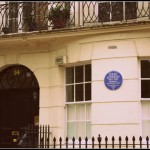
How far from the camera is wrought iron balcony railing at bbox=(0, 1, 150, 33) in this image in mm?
11508

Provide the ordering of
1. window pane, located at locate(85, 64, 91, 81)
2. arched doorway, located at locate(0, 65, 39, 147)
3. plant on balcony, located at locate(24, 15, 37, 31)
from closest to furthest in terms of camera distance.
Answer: window pane, located at locate(85, 64, 91, 81) → plant on balcony, located at locate(24, 15, 37, 31) → arched doorway, located at locate(0, 65, 39, 147)

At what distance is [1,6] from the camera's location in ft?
42.6

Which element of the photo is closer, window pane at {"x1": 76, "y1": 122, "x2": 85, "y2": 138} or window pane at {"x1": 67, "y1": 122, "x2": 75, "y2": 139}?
window pane at {"x1": 76, "y1": 122, "x2": 85, "y2": 138}

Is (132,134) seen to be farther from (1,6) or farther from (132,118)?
(1,6)

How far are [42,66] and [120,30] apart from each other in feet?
8.53

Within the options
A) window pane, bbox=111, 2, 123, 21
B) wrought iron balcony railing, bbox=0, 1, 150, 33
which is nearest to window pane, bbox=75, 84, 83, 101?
wrought iron balcony railing, bbox=0, 1, 150, 33

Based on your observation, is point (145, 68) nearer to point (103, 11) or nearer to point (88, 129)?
point (103, 11)

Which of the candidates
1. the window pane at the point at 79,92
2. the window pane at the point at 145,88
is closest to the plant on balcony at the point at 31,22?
the window pane at the point at 79,92

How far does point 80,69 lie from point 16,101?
93.3 inches

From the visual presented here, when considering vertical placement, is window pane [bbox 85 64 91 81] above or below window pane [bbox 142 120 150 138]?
above

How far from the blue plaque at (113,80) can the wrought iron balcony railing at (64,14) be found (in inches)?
55.2

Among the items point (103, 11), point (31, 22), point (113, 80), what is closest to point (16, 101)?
point (31, 22)

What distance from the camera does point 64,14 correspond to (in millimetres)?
11961

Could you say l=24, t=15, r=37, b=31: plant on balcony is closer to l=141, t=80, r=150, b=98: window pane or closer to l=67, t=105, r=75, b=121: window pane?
l=67, t=105, r=75, b=121: window pane
